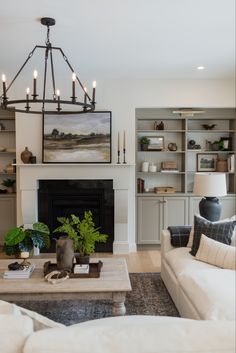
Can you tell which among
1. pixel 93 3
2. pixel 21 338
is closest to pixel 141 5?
pixel 93 3

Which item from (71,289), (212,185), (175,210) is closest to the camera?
(71,289)

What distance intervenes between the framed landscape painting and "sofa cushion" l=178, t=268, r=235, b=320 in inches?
98.0

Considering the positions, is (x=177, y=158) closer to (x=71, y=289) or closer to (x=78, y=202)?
(x=78, y=202)

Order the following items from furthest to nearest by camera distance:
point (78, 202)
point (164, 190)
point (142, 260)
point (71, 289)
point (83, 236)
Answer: point (164, 190) → point (78, 202) → point (142, 260) → point (83, 236) → point (71, 289)

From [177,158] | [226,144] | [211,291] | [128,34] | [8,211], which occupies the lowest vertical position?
[211,291]

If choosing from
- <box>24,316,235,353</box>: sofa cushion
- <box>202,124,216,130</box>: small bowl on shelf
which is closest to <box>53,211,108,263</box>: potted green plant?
<box>24,316,235,353</box>: sofa cushion

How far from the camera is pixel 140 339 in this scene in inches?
38.4

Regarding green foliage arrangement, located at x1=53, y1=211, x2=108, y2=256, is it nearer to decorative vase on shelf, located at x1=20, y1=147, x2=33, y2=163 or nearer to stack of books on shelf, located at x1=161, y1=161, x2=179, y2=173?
decorative vase on shelf, located at x1=20, y1=147, x2=33, y2=163

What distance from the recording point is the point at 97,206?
16.1ft

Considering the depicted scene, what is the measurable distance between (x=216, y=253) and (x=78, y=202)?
8.12ft

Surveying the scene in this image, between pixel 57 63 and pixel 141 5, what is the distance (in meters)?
1.83

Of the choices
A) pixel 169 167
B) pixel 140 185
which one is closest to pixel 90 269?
pixel 140 185

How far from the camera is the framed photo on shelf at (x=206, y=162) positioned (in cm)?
530

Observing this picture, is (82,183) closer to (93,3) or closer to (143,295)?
(143,295)
